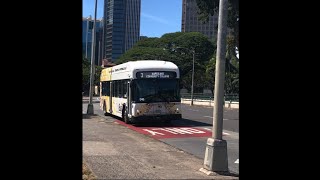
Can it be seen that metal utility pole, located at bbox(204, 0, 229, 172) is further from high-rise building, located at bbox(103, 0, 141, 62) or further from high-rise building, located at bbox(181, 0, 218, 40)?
high-rise building, located at bbox(181, 0, 218, 40)

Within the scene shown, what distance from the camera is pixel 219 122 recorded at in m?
8.86

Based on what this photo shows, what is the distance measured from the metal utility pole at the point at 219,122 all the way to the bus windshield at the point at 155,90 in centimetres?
1158

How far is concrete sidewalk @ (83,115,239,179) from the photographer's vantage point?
8.42 metres

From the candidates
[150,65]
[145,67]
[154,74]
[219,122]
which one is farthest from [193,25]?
[219,122]

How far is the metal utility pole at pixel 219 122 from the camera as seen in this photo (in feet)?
28.8

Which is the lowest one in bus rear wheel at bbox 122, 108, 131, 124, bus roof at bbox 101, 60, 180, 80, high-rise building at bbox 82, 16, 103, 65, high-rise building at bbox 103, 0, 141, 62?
bus rear wheel at bbox 122, 108, 131, 124

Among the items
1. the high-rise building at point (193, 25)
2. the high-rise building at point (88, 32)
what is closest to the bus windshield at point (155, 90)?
the high-rise building at point (88, 32)

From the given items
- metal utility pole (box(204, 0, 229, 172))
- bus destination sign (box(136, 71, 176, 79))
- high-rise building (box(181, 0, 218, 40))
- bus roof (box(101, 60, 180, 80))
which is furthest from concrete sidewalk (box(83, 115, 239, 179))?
high-rise building (box(181, 0, 218, 40))

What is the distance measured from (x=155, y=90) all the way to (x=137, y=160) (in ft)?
34.3

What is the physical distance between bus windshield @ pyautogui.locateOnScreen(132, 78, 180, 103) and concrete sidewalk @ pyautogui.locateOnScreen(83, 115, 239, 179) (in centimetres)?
564

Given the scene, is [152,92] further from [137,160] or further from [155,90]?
[137,160]

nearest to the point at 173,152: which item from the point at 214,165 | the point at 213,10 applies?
the point at 214,165
